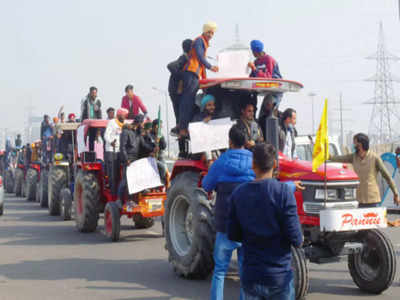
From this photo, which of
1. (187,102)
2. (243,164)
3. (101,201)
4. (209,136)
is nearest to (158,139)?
(101,201)

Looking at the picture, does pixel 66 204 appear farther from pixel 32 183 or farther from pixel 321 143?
pixel 321 143

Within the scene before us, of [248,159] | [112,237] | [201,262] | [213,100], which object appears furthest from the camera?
[112,237]

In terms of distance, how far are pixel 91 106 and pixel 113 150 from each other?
3730 mm

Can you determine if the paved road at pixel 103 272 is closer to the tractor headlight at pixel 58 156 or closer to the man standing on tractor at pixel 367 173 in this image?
the man standing on tractor at pixel 367 173

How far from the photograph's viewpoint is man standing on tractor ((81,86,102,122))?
1550 cm

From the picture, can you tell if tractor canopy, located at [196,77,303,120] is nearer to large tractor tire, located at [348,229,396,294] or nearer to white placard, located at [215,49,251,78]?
white placard, located at [215,49,251,78]

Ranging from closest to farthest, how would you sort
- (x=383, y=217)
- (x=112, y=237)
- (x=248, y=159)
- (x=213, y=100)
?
(x=248, y=159)
(x=383, y=217)
(x=213, y=100)
(x=112, y=237)

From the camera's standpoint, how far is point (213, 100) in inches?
315

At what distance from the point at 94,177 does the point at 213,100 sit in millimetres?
5399

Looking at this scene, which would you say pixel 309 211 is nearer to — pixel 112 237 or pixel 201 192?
pixel 201 192

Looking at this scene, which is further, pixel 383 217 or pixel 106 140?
pixel 106 140

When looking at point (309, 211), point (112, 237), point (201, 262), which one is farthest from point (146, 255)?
point (309, 211)

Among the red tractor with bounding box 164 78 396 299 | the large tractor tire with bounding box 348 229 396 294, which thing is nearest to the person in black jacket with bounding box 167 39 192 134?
the red tractor with bounding box 164 78 396 299

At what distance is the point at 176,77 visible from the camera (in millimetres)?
9008
